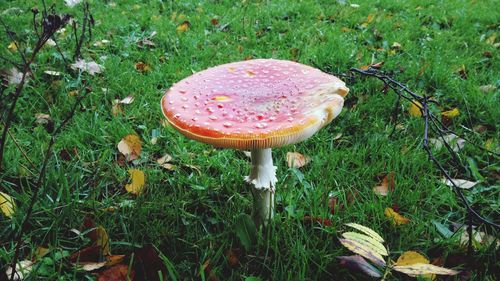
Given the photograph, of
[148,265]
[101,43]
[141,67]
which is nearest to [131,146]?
[148,265]

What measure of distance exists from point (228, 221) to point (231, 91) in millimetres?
733

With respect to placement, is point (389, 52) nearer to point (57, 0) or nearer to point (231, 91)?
point (231, 91)

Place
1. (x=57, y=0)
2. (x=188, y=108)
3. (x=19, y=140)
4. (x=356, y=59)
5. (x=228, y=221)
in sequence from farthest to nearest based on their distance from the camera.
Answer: (x=57, y=0)
(x=356, y=59)
(x=19, y=140)
(x=228, y=221)
(x=188, y=108)

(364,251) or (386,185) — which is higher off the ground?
(364,251)

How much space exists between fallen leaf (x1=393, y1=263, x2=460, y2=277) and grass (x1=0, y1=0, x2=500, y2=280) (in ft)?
0.49

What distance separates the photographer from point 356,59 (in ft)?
11.9

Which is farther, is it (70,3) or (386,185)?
(70,3)

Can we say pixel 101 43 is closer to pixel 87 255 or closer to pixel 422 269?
pixel 87 255

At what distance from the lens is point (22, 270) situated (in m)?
1.64

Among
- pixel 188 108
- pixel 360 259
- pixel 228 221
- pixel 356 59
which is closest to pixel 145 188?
pixel 228 221

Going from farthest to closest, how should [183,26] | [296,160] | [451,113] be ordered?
[183,26], [451,113], [296,160]

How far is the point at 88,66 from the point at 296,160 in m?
2.20

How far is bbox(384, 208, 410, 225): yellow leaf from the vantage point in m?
1.94

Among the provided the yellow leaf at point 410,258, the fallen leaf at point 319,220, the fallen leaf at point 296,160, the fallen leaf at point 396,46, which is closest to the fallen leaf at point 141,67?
the fallen leaf at point 296,160
